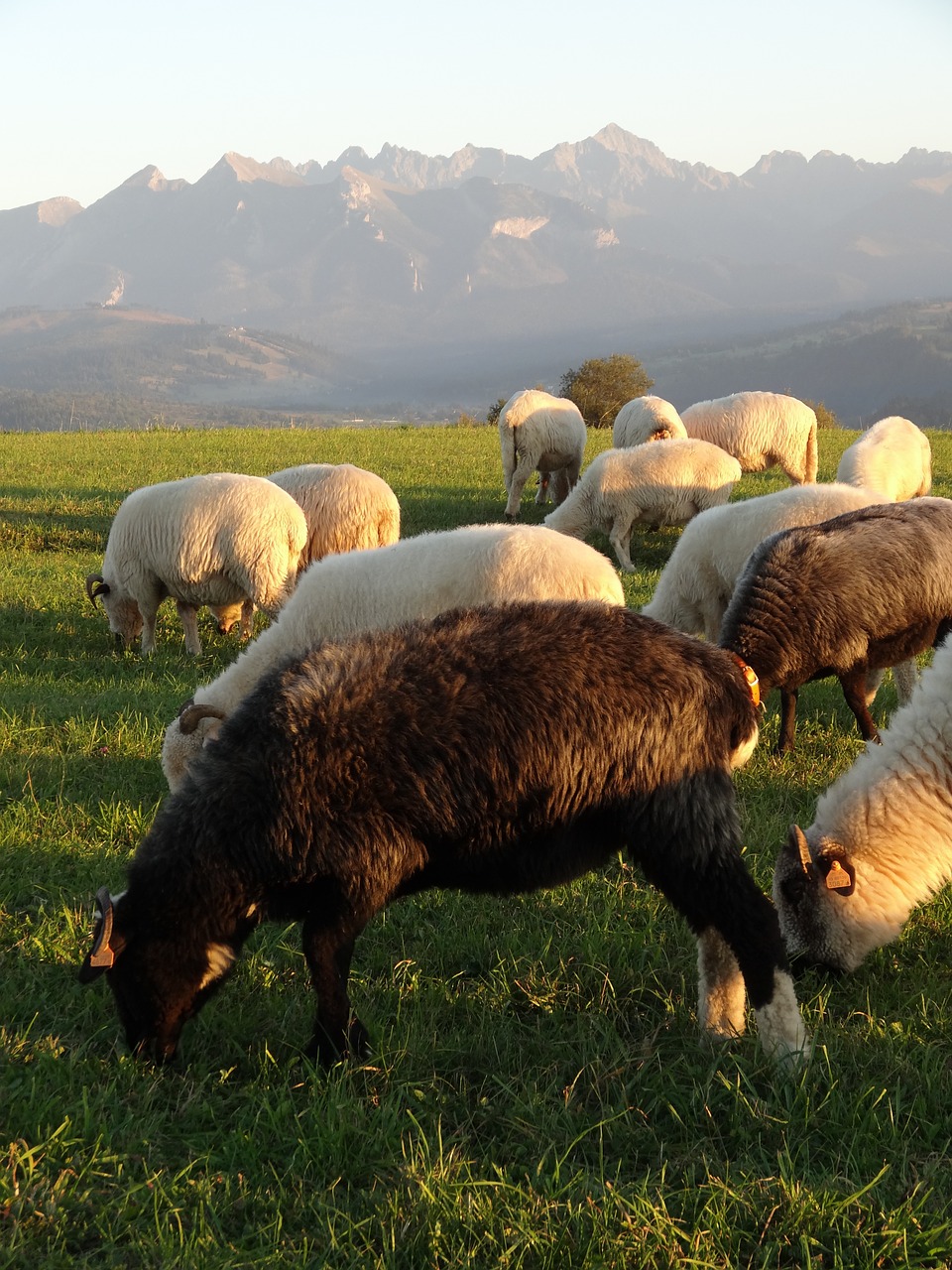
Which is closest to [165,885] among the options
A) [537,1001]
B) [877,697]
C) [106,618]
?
[537,1001]

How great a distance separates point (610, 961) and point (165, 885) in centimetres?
163

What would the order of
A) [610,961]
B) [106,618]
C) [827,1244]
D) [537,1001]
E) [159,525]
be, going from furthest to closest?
[106,618] < [159,525] < [610,961] < [537,1001] < [827,1244]

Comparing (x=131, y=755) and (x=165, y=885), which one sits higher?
(x=165, y=885)

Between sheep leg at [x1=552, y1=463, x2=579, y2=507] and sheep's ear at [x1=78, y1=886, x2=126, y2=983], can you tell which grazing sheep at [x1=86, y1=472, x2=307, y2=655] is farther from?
sheep leg at [x1=552, y1=463, x2=579, y2=507]

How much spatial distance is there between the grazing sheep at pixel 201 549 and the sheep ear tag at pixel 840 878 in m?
5.93

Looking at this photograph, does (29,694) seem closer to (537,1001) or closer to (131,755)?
(131,755)

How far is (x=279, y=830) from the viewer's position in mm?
3094

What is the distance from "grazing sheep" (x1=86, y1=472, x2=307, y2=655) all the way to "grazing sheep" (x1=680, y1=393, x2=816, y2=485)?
7315 millimetres

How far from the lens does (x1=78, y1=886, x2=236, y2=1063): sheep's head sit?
319 cm

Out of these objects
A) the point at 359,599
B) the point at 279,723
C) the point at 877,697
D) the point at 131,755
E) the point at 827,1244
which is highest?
the point at 279,723

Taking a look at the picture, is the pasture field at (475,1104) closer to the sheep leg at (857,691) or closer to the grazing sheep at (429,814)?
the grazing sheep at (429,814)

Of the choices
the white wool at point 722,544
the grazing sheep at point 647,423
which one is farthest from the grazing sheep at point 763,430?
the white wool at point 722,544

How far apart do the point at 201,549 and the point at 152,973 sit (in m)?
6.03

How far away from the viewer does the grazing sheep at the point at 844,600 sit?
19.5 feet
